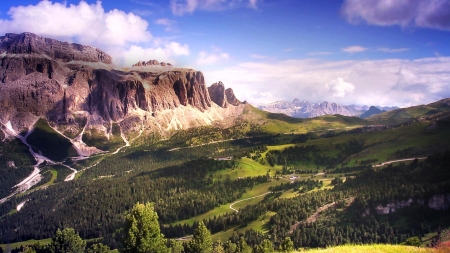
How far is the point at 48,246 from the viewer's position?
335ft

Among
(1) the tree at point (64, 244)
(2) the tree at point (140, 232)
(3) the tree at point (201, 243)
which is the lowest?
(1) the tree at point (64, 244)

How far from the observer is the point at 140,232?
56.3m

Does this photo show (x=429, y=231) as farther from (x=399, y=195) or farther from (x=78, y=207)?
(x=78, y=207)

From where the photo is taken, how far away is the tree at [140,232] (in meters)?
55.6

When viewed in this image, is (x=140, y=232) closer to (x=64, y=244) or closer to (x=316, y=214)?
(x=64, y=244)

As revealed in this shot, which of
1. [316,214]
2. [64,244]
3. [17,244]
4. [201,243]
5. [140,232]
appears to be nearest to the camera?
[140,232]

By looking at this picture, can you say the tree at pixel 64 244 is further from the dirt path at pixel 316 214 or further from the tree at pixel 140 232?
the dirt path at pixel 316 214

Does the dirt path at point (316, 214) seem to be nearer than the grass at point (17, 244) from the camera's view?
Yes

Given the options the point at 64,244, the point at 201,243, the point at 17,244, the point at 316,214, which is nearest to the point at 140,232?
the point at 201,243

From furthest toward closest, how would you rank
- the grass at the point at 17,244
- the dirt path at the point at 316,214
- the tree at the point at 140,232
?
the grass at the point at 17,244 < the dirt path at the point at 316,214 < the tree at the point at 140,232

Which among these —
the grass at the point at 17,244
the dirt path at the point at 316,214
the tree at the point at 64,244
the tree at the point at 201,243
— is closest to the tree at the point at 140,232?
the tree at the point at 201,243

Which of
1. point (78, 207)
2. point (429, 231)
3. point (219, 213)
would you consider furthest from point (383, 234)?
point (78, 207)

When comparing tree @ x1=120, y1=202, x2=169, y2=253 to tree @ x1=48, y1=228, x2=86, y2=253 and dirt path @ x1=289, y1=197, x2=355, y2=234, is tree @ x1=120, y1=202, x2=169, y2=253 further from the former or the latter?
dirt path @ x1=289, y1=197, x2=355, y2=234

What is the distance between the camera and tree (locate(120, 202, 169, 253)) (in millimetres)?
55562
